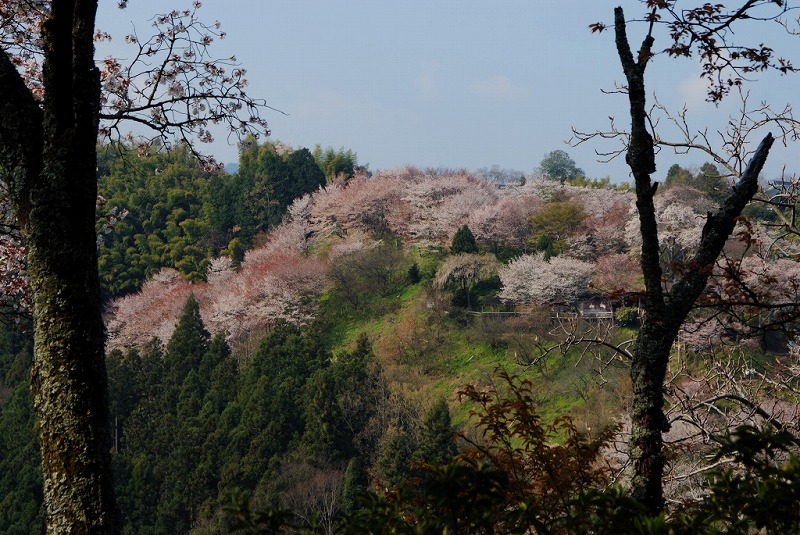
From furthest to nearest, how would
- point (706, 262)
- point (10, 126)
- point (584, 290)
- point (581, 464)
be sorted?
point (584, 290)
point (581, 464)
point (706, 262)
point (10, 126)

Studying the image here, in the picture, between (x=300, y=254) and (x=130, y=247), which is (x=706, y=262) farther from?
(x=130, y=247)

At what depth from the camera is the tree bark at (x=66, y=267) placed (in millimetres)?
2309

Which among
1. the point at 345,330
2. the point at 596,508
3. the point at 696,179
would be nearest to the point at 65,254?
the point at 596,508

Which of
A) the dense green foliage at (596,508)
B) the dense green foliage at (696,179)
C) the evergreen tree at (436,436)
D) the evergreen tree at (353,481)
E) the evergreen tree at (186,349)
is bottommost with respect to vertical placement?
the evergreen tree at (353,481)

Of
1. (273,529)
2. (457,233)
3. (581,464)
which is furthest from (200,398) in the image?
(273,529)

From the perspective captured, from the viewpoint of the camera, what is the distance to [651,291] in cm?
308

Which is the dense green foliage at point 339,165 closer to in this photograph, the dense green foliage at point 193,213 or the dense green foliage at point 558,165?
the dense green foliage at point 193,213

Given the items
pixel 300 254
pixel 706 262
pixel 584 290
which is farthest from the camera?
pixel 300 254

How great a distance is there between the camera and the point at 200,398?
18.9 metres

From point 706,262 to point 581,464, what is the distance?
0.99m

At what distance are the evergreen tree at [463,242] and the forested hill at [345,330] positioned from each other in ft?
0.28

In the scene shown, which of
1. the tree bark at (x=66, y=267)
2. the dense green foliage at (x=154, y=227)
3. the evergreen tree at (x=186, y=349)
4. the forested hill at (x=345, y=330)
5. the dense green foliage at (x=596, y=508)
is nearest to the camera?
the dense green foliage at (x=596, y=508)

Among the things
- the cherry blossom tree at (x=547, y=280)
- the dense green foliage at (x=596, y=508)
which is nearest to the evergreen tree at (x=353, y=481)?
the cherry blossom tree at (x=547, y=280)

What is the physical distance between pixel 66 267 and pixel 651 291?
6.95ft
